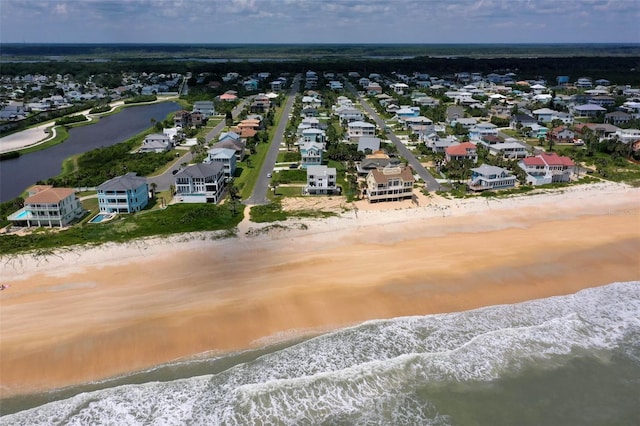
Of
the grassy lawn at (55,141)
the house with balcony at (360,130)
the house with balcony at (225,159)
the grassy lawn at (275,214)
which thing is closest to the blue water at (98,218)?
the grassy lawn at (275,214)

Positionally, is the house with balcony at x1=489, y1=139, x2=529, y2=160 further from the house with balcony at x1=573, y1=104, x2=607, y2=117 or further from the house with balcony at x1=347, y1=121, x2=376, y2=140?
the house with balcony at x1=573, y1=104, x2=607, y2=117

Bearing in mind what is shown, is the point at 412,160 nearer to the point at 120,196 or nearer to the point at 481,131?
the point at 481,131

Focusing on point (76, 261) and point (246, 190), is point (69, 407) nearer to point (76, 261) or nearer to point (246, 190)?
point (76, 261)

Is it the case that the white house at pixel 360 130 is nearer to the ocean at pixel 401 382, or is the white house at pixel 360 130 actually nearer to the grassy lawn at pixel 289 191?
the grassy lawn at pixel 289 191

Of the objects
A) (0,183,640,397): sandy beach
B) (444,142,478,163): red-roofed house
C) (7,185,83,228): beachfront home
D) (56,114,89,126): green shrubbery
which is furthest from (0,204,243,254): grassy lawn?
(56,114,89,126): green shrubbery

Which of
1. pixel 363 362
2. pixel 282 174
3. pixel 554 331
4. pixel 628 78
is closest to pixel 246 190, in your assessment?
pixel 282 174

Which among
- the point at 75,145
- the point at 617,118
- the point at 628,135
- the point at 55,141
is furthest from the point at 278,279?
the point at 617,118
